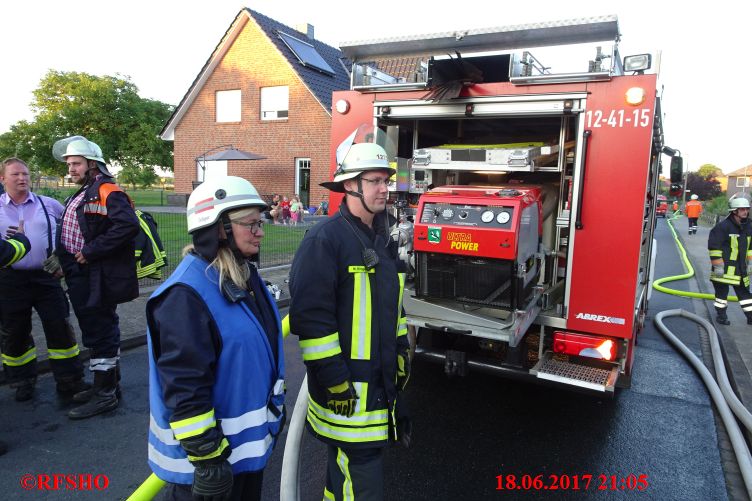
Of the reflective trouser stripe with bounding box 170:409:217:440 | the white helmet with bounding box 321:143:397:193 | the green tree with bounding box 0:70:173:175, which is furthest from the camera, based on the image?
the green tree with bounding box 0:70:173:175

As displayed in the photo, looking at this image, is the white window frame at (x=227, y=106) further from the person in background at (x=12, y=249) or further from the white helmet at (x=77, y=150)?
the person in background at (x=12, y=249)

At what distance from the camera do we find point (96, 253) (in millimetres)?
3646

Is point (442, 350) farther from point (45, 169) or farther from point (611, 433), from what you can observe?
point (45, 169)

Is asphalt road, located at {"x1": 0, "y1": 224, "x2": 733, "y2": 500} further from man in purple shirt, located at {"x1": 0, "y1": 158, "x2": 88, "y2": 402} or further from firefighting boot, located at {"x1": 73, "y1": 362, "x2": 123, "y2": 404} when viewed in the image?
man in purple shirt, located at {"x1": 0, "y1": 158, "x2": 88, "y2": 402}

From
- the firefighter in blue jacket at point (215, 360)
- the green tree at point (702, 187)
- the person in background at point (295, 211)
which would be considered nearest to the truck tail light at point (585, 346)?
the firefighter in blue jacket at point (215, 360)

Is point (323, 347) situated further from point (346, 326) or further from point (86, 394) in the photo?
point (86, 394)

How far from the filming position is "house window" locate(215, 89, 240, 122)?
21.2 m

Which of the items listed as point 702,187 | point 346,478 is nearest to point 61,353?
point 346,478

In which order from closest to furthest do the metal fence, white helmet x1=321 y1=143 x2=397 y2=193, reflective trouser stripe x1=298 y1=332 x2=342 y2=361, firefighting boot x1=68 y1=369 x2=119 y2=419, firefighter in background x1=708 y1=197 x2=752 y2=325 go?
1. reflective trouser stripe x1=298 y1=332 x2=342 y2=361
2. white helmet x1=321 y1=143 x2=397 y2=193
3. firefighting boot x1=68 y1=369 x2=119 y2=419
4. firefighter in background x1=708 y1=197 x2=752 y2=325
5. the metal fence

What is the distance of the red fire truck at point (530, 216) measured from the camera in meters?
3.42

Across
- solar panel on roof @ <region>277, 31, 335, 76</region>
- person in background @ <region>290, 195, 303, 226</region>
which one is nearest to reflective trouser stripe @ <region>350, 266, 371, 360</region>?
person in background @ <region>290, 195, 303, 226</region>

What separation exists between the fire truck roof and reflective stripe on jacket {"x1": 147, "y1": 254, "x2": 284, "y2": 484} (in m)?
3.01

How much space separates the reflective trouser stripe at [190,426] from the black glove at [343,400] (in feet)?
2.08

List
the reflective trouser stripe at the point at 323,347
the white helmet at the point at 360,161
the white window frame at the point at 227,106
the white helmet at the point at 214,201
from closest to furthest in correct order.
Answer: the white helmet at the point at 214,201 < the reflective trouser stripe at the point at 323,347 < the white helmet at the point at 360,161 < the white window frame at the point at 227,106
